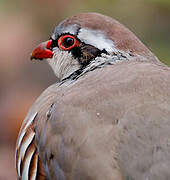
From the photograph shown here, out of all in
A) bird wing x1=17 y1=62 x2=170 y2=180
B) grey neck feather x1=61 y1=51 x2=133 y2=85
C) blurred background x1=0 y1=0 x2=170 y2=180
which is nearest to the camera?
bird wing x1=17 y1=62 x2=170 y2=180

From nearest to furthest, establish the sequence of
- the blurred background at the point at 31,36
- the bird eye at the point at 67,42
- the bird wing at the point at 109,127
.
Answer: the bird wing at the point at 109,127
the bird eye at the point at 67,42
the blurred background at the point at 31,36

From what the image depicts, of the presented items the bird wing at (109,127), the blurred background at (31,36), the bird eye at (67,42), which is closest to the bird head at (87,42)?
the bird eye at (67,42)

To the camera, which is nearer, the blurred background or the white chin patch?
the white chin patch

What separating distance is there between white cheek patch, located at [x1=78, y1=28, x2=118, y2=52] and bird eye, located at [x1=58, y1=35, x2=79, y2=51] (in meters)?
0.07

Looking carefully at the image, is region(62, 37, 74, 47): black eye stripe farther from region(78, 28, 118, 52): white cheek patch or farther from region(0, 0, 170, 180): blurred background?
region(0, 0, 170, 180): blurred background

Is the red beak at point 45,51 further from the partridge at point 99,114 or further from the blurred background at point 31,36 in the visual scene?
the blurred background at point 31,36

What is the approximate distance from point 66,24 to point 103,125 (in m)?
1.21

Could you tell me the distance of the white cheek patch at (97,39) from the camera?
367cm

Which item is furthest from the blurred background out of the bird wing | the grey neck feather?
the bird wing

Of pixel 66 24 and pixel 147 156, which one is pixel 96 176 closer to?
pixel 147 156

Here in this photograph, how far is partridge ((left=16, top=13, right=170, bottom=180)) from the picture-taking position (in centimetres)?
270

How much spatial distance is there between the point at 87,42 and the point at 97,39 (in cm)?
9

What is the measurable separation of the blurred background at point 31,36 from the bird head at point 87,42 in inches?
98.7

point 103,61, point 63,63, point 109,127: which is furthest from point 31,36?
point 109,127
